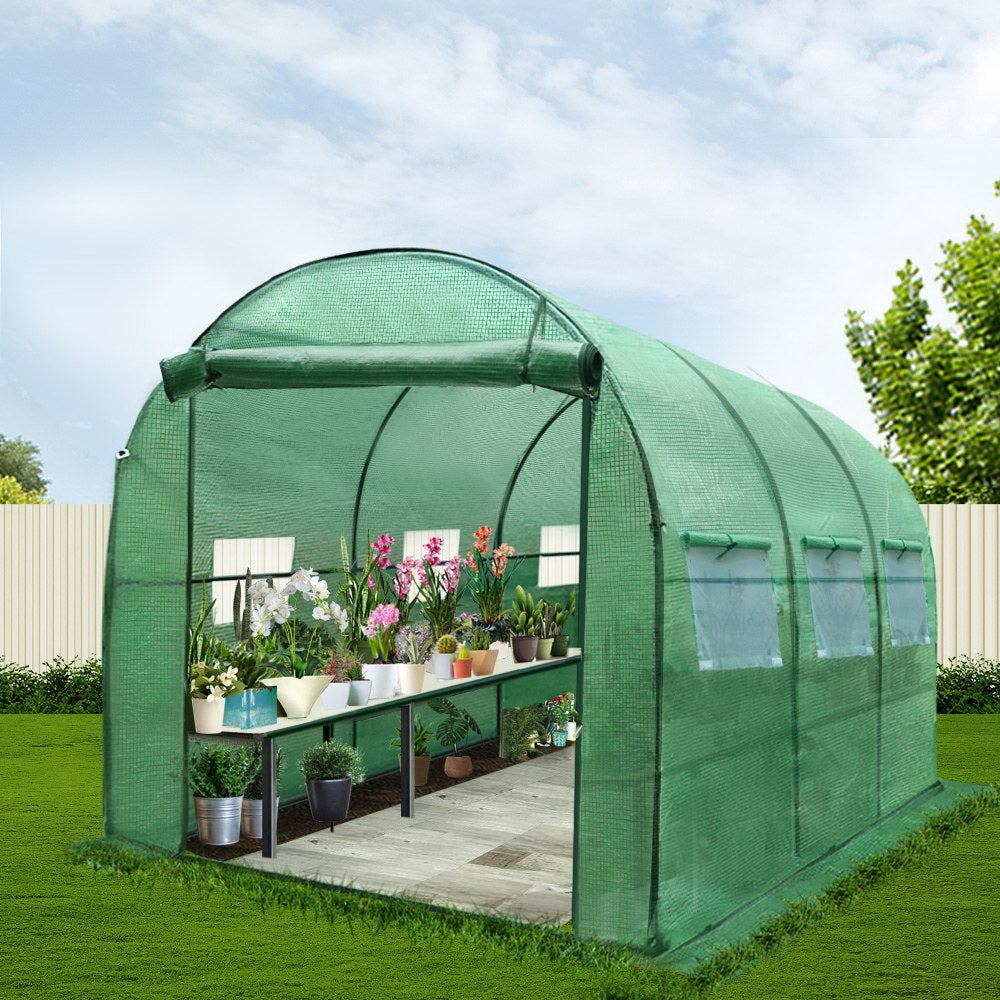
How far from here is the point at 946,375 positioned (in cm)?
1958

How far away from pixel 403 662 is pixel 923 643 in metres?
3.37

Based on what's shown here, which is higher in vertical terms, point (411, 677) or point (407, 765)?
point (411, 677)

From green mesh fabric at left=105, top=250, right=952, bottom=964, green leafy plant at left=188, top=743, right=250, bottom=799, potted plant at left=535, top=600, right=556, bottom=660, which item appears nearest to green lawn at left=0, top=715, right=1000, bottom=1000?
green mesh fabric at left=105, top=250, right=952, bottom=964

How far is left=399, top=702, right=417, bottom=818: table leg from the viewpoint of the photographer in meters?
7.02

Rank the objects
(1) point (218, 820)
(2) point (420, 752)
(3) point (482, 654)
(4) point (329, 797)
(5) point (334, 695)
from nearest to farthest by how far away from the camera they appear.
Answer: (1) point (218, 820), (5) point (334, 695), (4) point (329, 797), (3) point (482, 654), (2) point (420, 752)

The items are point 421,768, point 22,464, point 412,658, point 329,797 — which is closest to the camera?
point 329,797

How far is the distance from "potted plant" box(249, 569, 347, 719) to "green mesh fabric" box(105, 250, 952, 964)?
0.44 meters

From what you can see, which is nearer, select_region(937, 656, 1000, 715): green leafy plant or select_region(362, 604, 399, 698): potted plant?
select_region(362, 604, 399, 698): potted plant

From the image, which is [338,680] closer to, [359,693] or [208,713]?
[359,693]

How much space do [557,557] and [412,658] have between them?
318 centimetres

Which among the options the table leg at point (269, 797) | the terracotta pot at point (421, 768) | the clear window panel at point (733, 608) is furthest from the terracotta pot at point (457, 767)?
the clear window panel at point (733, 608)

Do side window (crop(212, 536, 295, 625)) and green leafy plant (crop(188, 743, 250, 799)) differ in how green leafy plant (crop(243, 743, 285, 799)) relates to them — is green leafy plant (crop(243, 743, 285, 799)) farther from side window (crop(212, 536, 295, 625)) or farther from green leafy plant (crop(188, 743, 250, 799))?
side window (crop(212, 536, 295, 625))

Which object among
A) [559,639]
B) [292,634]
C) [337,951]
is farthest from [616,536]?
[559,639]

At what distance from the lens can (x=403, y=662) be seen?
22.6ft
